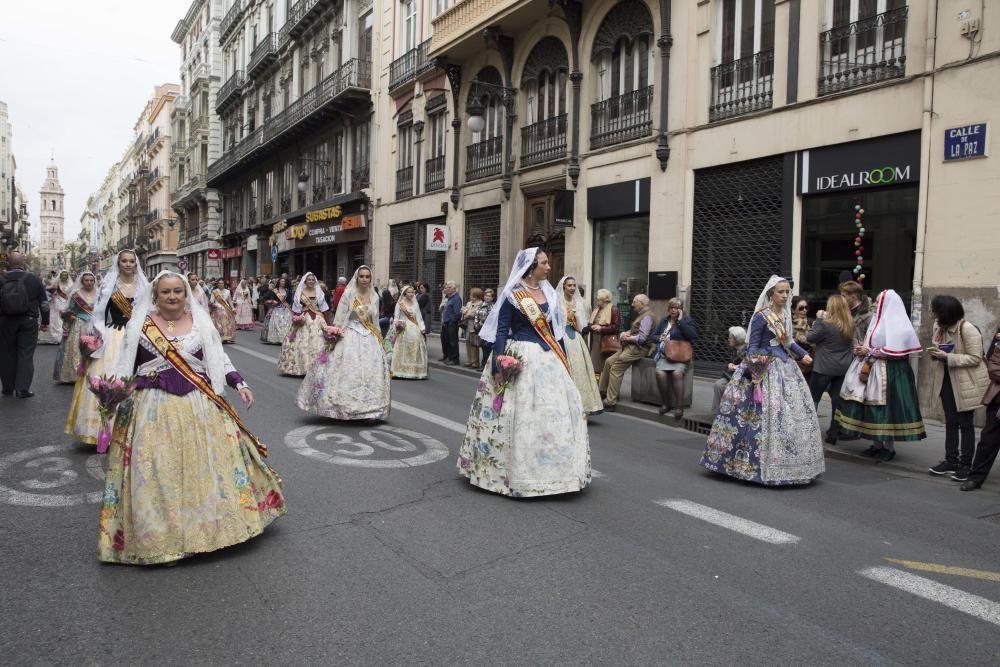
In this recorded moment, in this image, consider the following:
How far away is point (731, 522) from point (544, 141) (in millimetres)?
14717

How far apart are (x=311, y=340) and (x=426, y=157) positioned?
12.4m

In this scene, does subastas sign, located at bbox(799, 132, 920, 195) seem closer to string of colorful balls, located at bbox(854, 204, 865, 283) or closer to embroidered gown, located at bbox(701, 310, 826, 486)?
string of colorful balls, located at bbox(854, 204, 865, 283)

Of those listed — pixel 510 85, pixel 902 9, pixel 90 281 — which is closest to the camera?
pixel 90 281

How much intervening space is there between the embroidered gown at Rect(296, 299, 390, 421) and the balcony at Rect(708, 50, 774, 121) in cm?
822

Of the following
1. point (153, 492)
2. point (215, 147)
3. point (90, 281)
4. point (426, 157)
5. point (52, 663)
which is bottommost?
point (52, 663)

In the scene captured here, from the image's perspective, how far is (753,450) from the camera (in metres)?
6.35

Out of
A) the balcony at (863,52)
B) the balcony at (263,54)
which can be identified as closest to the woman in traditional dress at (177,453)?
the balcony at (863,52)

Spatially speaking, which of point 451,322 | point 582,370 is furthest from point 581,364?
point 451,322

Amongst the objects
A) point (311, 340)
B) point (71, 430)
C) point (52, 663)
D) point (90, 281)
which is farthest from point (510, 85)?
point (52, 663)

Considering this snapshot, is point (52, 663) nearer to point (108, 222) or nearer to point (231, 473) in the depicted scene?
point (231, 473)

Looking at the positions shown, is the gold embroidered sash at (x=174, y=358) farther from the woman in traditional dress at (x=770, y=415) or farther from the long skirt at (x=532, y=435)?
the woman in traditional dress at (x=770, y=415)

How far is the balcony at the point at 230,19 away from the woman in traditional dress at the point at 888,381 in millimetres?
42957

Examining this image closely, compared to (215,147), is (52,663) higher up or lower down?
lower down

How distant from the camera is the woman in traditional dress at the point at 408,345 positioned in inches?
527
